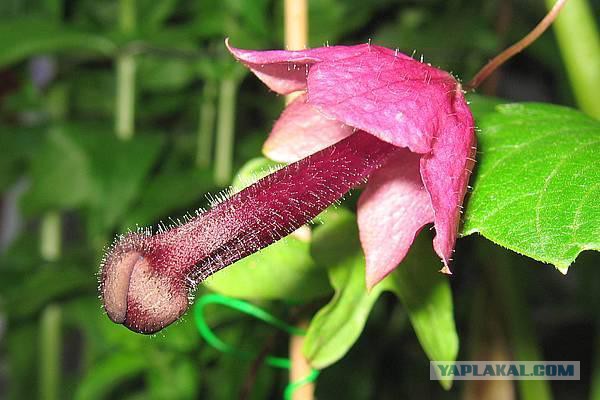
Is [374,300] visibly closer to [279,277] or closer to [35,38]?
[279,277]

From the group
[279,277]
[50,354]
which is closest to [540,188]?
[279,277]

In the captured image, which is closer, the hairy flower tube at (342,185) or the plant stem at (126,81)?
the hairy flower tube at (342,185)

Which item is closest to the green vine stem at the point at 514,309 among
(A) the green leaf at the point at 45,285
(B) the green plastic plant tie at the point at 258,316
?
(B) the green plastic plant tie at the point at 258,316

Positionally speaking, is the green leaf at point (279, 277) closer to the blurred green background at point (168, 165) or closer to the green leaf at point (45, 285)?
the blurred green background at point (168, 165)

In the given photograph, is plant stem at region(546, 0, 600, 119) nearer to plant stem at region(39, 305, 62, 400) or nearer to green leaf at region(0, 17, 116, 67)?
green leaf at region(0, 17, 116, 67)

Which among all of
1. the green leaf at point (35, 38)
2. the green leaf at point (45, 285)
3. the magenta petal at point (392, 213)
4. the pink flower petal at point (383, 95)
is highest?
the pink flower petal at point (383, 95)

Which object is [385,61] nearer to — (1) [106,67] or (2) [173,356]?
(2) [173,356]
